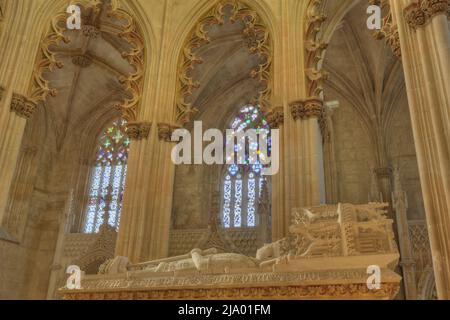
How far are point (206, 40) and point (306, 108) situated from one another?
11.7 feet

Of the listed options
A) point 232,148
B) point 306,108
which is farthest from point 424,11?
point 232,148

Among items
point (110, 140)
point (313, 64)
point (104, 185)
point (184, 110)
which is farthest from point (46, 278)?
point (313, 64)

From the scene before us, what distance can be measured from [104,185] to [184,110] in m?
8.09

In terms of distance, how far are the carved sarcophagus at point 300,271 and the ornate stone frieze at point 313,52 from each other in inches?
169

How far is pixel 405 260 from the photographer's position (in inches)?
469

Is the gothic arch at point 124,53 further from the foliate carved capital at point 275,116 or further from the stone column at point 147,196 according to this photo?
the foliate carved capital at point 275,116

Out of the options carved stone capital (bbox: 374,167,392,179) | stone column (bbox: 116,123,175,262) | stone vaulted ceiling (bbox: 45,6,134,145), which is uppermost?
stone vaulted ceiling (bbox: 45,6,134,145)

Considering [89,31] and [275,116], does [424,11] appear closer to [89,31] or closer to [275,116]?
[275,116]

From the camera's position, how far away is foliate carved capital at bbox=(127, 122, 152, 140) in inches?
388

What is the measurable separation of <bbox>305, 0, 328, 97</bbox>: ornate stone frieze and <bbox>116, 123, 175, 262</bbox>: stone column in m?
3.31

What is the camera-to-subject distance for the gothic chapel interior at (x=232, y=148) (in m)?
5.09

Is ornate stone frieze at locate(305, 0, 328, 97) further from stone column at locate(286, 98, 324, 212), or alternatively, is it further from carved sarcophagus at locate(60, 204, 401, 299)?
carved sarcophagus at locate(60, 204, 401, 299)

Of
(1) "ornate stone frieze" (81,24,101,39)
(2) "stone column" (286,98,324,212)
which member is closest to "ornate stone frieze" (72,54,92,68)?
(1) "ornate stone frieze" (81,24,101,39)
